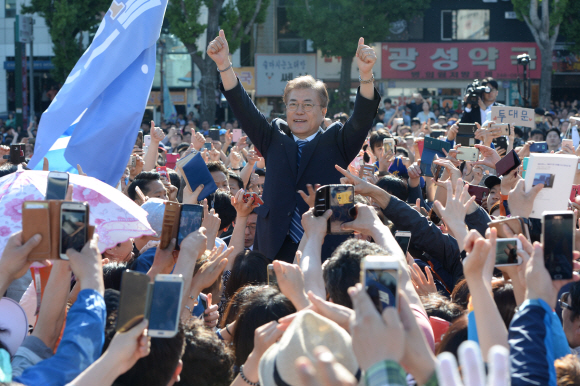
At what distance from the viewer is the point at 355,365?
5.21ft

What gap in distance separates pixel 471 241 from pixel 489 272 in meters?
0.15

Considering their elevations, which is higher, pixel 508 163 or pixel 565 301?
pixel 508 163

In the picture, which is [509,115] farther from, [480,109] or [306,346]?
[306,346]

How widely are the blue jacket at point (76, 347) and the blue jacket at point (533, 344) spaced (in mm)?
1117

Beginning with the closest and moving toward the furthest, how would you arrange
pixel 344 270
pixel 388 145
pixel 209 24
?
pixel 344 270 → pixel 388 145 → pixel 209 24

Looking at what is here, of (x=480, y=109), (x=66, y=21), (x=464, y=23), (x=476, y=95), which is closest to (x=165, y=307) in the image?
(x=476, y=95)

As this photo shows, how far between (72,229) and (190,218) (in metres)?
0.68

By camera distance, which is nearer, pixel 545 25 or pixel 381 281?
pixel 381 281

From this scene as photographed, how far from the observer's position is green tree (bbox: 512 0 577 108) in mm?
23578

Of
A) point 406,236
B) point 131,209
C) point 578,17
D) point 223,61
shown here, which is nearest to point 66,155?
point 223,61

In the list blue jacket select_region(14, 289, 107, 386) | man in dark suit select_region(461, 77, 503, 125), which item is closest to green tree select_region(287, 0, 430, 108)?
man in dark suit select_region(461, 77, 503, 125)

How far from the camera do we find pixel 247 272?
3.20 metres

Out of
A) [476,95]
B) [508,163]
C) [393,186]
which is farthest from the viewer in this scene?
[476,95]

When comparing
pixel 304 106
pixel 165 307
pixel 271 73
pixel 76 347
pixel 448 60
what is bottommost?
pixel 76 347
